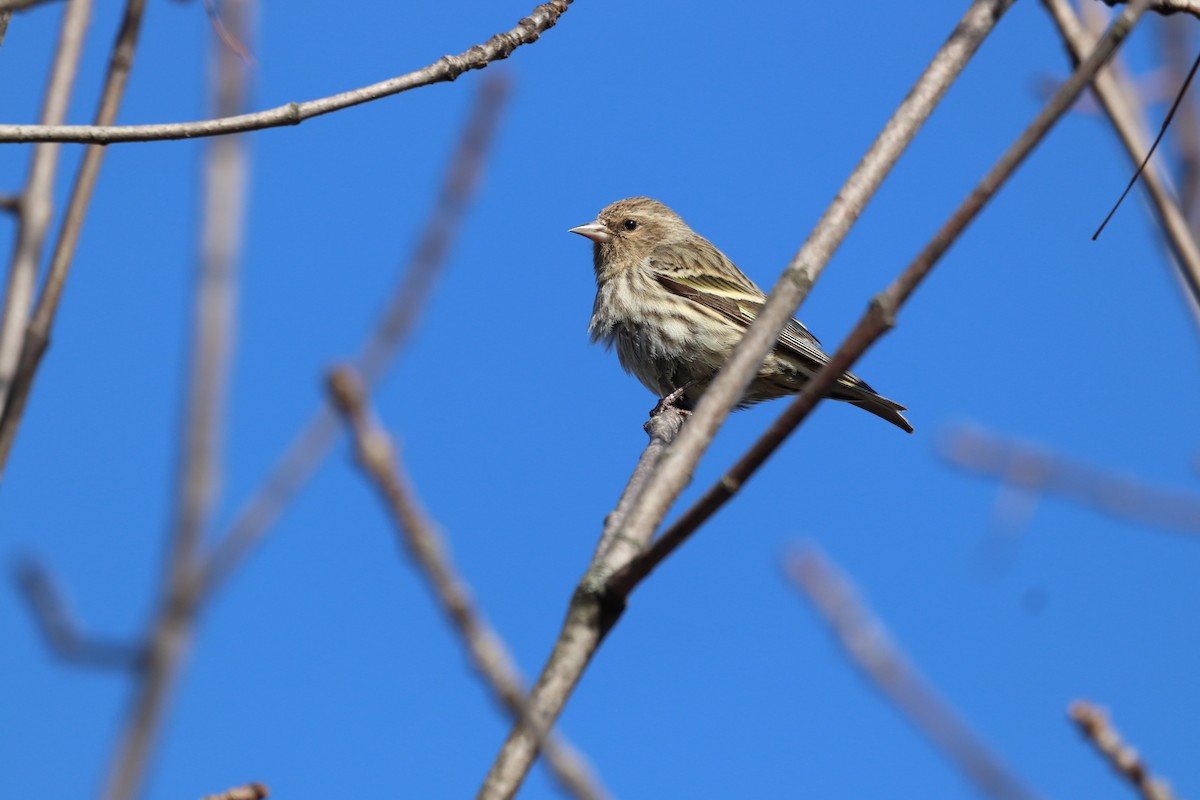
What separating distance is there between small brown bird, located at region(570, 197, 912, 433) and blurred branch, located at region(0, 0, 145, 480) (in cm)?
496

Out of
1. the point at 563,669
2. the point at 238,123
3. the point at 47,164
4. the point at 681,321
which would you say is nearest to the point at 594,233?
the point at 681,321

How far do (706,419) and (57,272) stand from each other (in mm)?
1943

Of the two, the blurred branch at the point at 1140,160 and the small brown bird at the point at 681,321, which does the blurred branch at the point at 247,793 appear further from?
the small brown bird at the point at 681,321

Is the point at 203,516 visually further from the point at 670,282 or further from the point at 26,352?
Result: the point at 670,282

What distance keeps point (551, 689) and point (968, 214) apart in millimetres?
915

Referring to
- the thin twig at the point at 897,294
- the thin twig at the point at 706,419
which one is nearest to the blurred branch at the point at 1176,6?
the thin twig at the point at 706,419

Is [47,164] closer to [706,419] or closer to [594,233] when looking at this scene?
[706,419]

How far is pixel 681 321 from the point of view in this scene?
869 cm

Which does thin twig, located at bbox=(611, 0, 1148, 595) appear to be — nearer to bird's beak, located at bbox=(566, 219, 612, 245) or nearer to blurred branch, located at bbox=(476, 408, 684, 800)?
blurred branch, located at bbox=(476, 408, 684, 800)

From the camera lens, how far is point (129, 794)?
182cm

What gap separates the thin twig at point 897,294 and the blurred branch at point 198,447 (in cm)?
78

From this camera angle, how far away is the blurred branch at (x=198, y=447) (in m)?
1.90

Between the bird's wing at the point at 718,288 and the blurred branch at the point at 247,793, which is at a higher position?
the bird's wing at the point at 718,288

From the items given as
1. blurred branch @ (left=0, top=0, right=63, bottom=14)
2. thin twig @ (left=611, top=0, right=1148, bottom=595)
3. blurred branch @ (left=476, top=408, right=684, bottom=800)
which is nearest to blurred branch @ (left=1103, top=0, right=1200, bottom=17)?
thin twig @ (left=611, top=0, right=1148, bottom=595)
